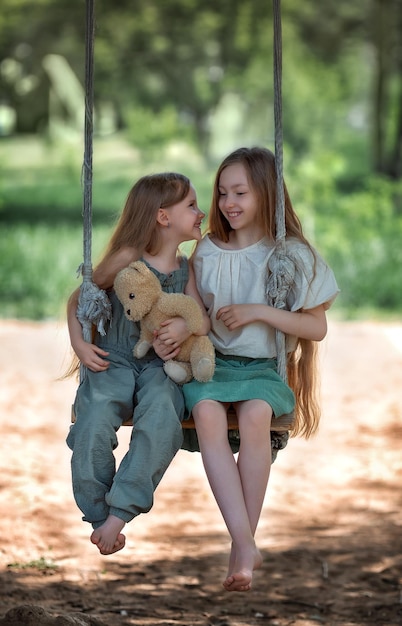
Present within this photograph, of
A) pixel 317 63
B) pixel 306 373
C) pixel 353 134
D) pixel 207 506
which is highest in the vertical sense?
pixel 317 63

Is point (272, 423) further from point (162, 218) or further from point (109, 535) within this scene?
point (162, 218)

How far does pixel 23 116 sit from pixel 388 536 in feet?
26.7

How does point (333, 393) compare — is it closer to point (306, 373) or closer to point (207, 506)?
point (207, 506)

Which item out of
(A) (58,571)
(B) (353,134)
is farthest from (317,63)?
(A) (58,571)

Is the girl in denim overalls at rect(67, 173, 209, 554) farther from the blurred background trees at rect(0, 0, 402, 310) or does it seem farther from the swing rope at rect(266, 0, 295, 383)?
the blurred background trees at rect(0, 0, 402, 310)

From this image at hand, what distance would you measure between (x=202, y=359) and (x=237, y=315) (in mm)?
170

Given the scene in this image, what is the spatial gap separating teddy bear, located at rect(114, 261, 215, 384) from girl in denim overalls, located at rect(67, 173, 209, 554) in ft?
0.11

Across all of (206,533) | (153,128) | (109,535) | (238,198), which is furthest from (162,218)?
(153,128)

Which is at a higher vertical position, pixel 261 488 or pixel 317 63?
pixel 317 63

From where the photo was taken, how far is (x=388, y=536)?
225 inches

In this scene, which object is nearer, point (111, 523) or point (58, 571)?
point (111, 523)

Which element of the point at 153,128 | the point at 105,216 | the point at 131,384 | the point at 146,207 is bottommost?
the point at 131,384

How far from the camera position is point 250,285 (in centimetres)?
320

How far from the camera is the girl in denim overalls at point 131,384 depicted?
2857mm
